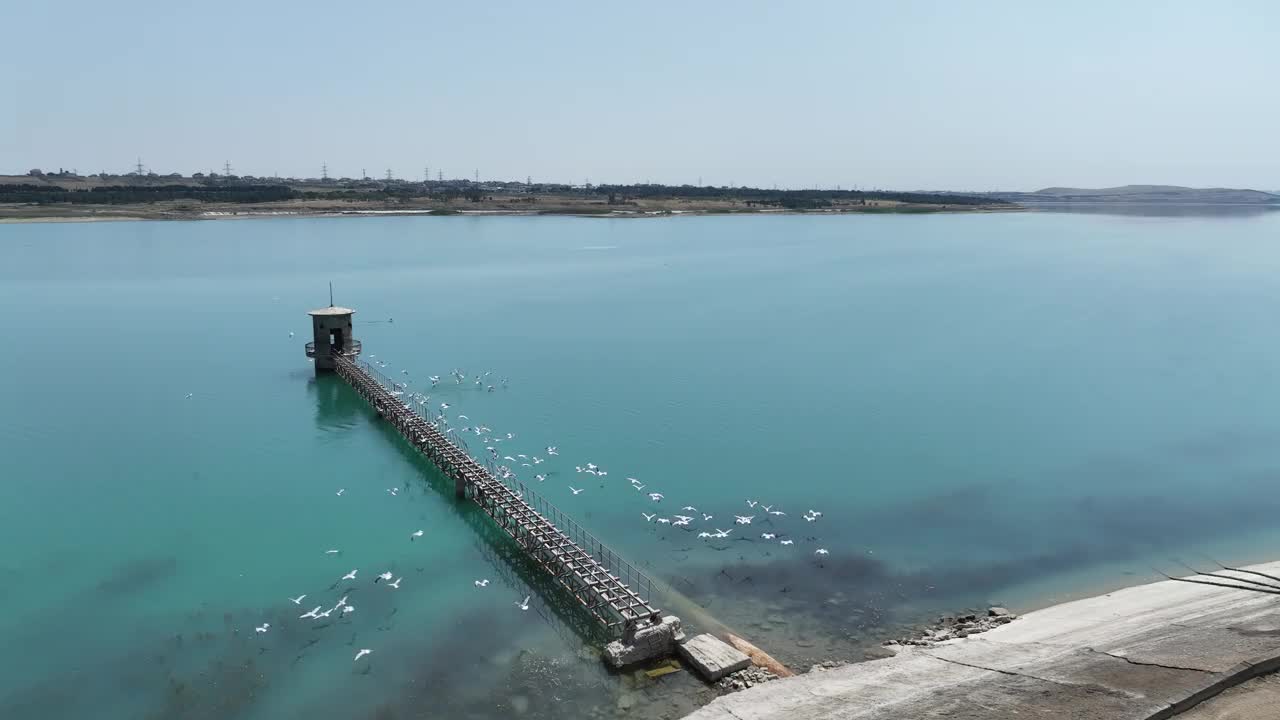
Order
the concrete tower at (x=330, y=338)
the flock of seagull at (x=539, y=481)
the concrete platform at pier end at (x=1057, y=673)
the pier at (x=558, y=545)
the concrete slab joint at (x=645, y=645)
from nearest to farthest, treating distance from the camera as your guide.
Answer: the concrete platform at pier end at (x=1057, y=673) → the concrete slab joint at (x=645, y=645) → the pier at (x=558, y=545) → the flock of seagull at (x=539, y=481) → the concrete tower at (x=330, y=338)

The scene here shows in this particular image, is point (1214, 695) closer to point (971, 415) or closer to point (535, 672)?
point (535, 672)

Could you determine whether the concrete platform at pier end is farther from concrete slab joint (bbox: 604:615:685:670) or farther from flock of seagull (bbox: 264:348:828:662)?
flock of seagull (bbox: 264:348:828:662)

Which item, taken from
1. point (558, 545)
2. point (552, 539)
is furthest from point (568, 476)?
point (558, 545)

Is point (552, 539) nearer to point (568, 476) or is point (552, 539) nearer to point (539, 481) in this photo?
point (539, 481)

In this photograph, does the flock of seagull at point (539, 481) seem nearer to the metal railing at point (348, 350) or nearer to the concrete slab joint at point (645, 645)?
the concrete slab joint at point (645, 645)

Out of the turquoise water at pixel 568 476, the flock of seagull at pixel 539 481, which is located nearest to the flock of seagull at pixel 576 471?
→ the flock of seagull at pixel 539 481

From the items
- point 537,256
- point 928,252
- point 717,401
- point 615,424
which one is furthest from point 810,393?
point 928,252
